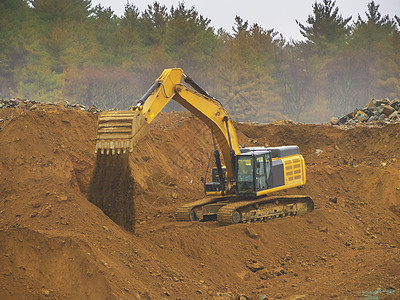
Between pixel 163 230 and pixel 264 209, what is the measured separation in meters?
2.79

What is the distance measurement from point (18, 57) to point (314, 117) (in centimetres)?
2429

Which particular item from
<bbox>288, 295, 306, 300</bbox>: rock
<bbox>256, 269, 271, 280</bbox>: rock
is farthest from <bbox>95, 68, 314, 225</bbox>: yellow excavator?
<bbox>288, 295, 306, 300</bbox>: rock

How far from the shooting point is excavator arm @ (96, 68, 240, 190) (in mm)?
9812

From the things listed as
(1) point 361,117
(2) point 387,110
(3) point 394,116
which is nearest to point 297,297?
(3) point 394,116

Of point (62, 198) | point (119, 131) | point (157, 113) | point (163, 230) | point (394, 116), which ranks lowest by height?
point (163, 230)

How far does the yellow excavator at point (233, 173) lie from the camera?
39.0ft

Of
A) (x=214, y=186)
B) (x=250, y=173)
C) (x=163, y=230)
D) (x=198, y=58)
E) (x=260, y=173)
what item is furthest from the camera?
(x=198, y=58)

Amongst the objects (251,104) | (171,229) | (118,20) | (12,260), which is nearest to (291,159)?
(171,229)

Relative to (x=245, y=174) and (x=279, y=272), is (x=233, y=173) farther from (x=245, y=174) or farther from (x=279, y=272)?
(x=279, y=272)

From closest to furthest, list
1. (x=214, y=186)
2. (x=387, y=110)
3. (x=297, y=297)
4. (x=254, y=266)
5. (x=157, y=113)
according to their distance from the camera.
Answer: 1. (x=297, y=297)
2. (x=157, y=113)
3. (x=254, y=266)
4. (x=214, y=186)
5. (x=387, y=110)

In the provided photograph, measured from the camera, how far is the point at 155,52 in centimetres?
4262

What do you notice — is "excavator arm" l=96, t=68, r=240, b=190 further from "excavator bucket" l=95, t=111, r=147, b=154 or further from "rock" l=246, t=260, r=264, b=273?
"rock" l=246, t=260, r=264, b=273

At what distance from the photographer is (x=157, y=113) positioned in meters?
10.6

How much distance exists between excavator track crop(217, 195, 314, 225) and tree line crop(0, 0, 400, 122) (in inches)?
1023
